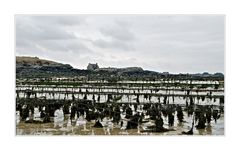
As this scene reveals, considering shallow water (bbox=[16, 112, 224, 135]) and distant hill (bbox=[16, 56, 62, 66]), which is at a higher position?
distant hill (bbox=[16, 56, 62, 66])

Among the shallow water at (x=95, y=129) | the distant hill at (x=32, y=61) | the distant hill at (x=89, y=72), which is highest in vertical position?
the distant hill at (x=32, y=61)

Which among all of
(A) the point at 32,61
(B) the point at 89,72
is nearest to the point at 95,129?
(B) the point at 89,72

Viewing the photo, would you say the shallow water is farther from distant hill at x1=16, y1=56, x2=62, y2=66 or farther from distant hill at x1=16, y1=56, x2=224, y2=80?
distant hill at x1=16, y1=56, x2=62, y2=66

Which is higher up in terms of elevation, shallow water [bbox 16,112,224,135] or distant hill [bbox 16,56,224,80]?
distant hill [bbox 16,56,224,80]

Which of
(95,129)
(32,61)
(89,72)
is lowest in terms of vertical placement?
(95,129)

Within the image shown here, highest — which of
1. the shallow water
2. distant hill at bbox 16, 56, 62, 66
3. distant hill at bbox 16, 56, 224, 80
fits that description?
distant hill at bbox 16, 56, 62, 66

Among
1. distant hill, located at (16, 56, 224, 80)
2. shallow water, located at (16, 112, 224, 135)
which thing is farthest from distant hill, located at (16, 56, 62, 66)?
shallow water, located at (16, 112, 224, 135)

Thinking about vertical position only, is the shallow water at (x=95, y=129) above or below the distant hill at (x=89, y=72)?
below

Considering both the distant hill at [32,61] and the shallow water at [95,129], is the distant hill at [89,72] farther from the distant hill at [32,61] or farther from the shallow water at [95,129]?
the shallow water at [95,129]

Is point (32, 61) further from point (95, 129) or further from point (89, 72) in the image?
point (95, 129)

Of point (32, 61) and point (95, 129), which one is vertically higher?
point (32, 61)

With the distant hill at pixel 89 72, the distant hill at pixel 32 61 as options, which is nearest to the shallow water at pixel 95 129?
the distant hill at pixel 89 72
